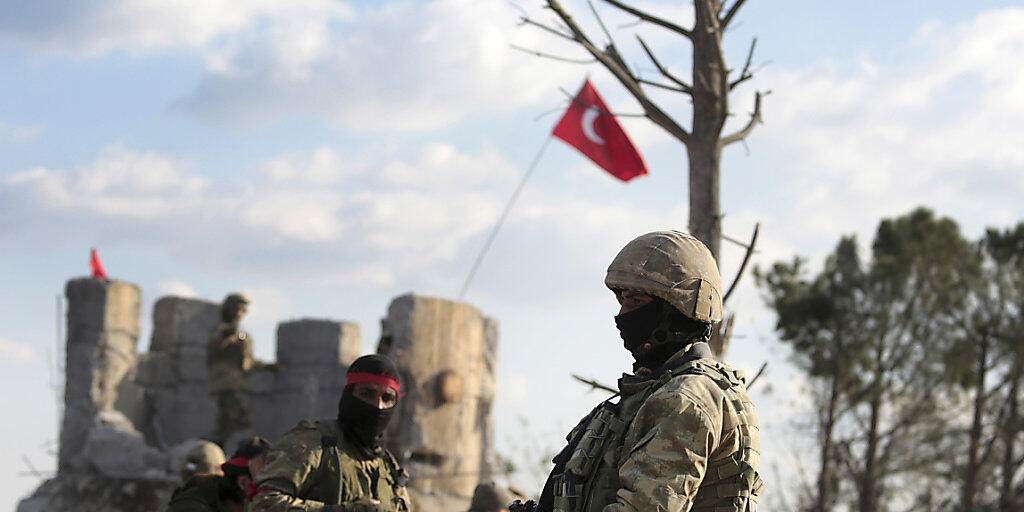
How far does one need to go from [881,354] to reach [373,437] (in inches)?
663

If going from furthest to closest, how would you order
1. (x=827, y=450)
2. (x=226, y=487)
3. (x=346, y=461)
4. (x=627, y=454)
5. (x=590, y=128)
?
(x=827, y=450) → (x=590, y=128) → (x=226, y=487) → (x=346, y=461) → (x=627, y=454)

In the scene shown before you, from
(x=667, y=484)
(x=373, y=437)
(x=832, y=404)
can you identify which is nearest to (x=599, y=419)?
(x=667, y=484)

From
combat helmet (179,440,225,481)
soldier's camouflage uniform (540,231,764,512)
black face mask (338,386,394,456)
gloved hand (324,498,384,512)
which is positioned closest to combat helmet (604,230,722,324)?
soldier's camouflage uniform (540,231,764,512)

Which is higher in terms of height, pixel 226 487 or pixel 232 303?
pixel 232 303

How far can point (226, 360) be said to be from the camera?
13156mm

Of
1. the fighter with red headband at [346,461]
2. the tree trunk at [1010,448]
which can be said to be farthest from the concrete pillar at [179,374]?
the tree trunk at [1010,448]

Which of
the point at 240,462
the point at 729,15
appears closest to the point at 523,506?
the point at 240,462

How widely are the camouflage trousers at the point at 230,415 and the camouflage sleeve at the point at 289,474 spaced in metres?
8.83

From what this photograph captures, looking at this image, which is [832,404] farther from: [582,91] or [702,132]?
[702,132]

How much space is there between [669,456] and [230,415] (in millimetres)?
11209

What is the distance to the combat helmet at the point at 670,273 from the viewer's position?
284cm

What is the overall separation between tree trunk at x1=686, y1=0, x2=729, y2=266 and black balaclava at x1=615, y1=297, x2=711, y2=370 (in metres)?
2.04

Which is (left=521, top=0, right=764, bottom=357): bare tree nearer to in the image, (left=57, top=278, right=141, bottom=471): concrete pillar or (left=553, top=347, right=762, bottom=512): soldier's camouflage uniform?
(left=553, top=347, right=762, bottom=512): soldier's camouflage uniform

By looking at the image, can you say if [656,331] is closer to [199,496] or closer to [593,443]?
[593,443]
